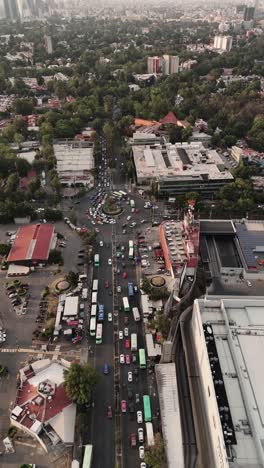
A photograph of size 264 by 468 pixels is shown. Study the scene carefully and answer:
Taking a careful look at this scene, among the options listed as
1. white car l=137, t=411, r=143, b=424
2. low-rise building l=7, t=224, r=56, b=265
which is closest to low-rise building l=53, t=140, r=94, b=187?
low-rise building l=7, t=224, r=56, b=265

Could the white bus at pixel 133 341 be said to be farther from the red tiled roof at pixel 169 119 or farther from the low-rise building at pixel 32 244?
the red tiled roof at pixel 169 119

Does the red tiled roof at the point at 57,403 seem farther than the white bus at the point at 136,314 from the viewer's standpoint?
No

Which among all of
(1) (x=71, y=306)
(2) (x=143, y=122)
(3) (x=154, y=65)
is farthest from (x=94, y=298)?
(3) (x=154, y=65)

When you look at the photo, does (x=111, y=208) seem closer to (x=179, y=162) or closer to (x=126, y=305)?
(x=179, y=162)

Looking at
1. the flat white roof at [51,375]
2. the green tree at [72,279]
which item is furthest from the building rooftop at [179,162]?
the flat white roof at [51,375]

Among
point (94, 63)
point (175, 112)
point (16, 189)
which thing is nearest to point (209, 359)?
point (16, 189)

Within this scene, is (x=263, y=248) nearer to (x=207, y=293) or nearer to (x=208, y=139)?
(x=207, y=293)

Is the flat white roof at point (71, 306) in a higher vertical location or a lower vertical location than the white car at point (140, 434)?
higher
